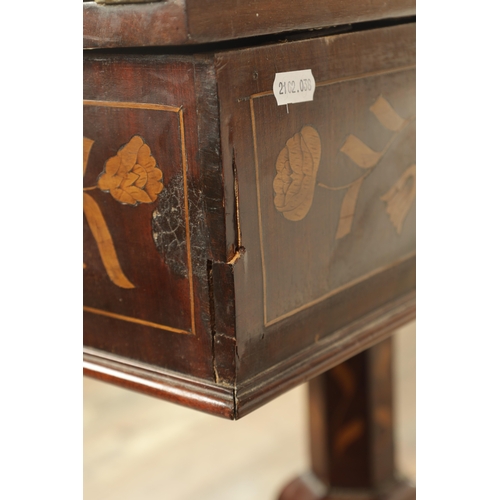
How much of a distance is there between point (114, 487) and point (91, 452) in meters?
0.21

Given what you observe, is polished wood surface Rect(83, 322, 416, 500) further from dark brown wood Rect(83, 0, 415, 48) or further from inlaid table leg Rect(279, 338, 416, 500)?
dark brown wood Rect(83, 0, 415, 48)

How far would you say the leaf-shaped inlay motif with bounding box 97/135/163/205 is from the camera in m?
0.83

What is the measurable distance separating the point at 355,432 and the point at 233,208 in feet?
2.55

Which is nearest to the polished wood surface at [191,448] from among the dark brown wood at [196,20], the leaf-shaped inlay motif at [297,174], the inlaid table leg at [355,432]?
the inlaid table leg at [355,432]

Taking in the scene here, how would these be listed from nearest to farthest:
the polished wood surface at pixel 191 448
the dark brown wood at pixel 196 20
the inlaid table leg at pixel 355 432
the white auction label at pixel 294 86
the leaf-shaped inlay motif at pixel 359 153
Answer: the dark brown wood at pixel 196 20
the white auction label at pixel 294 86
the leaf-shaped inlay motif at pixel 359 153
the inlaid table leg at pixel 355 432
the polished wood surface at pixel 191 448

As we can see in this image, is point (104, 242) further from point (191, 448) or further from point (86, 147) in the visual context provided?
point (191, 448)

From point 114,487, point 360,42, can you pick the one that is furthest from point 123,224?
point 114,487

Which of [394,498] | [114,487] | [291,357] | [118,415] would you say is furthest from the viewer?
[118,415]

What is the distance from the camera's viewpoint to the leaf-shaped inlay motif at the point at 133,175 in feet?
2.73

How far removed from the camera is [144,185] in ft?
2.78

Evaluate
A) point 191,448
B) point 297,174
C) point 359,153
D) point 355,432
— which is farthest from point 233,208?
point 191,448

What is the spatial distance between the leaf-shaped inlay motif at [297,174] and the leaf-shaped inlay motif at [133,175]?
5.2 inches

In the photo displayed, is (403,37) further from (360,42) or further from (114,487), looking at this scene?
(114,487)

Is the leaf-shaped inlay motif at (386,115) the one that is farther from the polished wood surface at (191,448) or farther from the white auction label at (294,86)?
the polished wood surface at (191,448)
